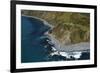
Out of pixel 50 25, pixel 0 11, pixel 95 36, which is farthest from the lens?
pixel 95 36

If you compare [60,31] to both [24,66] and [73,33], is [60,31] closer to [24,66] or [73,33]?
[73,33]

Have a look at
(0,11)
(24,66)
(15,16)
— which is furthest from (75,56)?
(0,11)

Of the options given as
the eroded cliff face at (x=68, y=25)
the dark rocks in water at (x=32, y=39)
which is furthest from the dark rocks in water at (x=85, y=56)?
the dark rocks in water at (x=32, y=39)

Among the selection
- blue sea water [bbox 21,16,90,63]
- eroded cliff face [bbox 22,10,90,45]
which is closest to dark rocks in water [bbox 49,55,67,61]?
blue sea water [bbox 21,16,90,63]

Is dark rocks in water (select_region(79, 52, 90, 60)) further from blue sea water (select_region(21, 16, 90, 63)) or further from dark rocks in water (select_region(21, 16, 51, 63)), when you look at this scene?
dark rocks in water (select_region(21, 16, 51, 63))

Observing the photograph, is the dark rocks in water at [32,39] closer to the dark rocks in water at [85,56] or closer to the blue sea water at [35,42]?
the blue sea water at [35,42]

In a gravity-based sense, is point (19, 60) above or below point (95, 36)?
below
